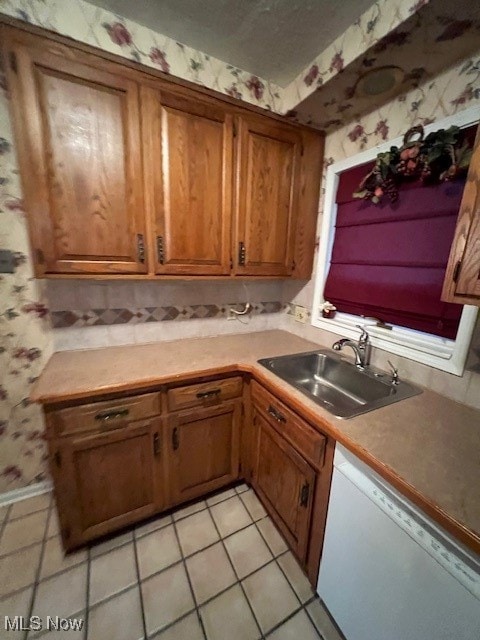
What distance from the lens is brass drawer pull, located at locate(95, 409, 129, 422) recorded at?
1.09 metres

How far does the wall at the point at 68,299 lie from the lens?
1125mm

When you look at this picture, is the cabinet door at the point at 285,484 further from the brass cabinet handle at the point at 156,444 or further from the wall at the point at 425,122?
the wall at the point at 425,122

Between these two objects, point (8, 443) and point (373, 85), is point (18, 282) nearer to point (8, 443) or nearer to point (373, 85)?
point (8, 443)

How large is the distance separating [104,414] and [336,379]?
1.24 meters

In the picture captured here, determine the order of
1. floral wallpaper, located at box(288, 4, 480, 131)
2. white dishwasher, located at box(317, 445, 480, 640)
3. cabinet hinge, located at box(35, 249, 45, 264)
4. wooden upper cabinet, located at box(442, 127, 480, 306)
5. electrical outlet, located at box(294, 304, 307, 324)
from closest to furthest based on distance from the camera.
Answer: white dishwasher, located at box(317, 445, 480, 640)
wooden upper cabinet, located at box(442, 127, 480, 306)
floral wallpaper, located at box(288, 4, 480, 131)
cabinet hinge, located at box(35, 249, 45, 264)
electrical outlet, located at box(294, 304, 307, 324)

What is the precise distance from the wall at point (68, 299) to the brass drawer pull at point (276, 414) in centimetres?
77

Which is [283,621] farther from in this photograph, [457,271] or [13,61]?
[13,61]

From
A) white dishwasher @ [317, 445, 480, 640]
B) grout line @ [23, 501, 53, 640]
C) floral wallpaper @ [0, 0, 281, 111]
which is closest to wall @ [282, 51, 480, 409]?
floral wallpaper @ [0, 0, 281, 111]

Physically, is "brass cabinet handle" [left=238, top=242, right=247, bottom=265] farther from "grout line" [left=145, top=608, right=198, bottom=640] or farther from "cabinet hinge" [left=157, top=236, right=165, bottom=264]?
"grout line" [left=145, top=608, right=198, bottom=640]

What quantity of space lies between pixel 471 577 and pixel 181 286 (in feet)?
5.30

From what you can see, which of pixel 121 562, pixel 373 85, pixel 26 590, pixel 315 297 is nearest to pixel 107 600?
pixel 121 562

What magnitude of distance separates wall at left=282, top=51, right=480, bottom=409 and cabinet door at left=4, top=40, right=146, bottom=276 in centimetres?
114

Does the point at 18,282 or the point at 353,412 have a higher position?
the point at 18,282

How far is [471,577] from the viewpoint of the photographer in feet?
1.83
